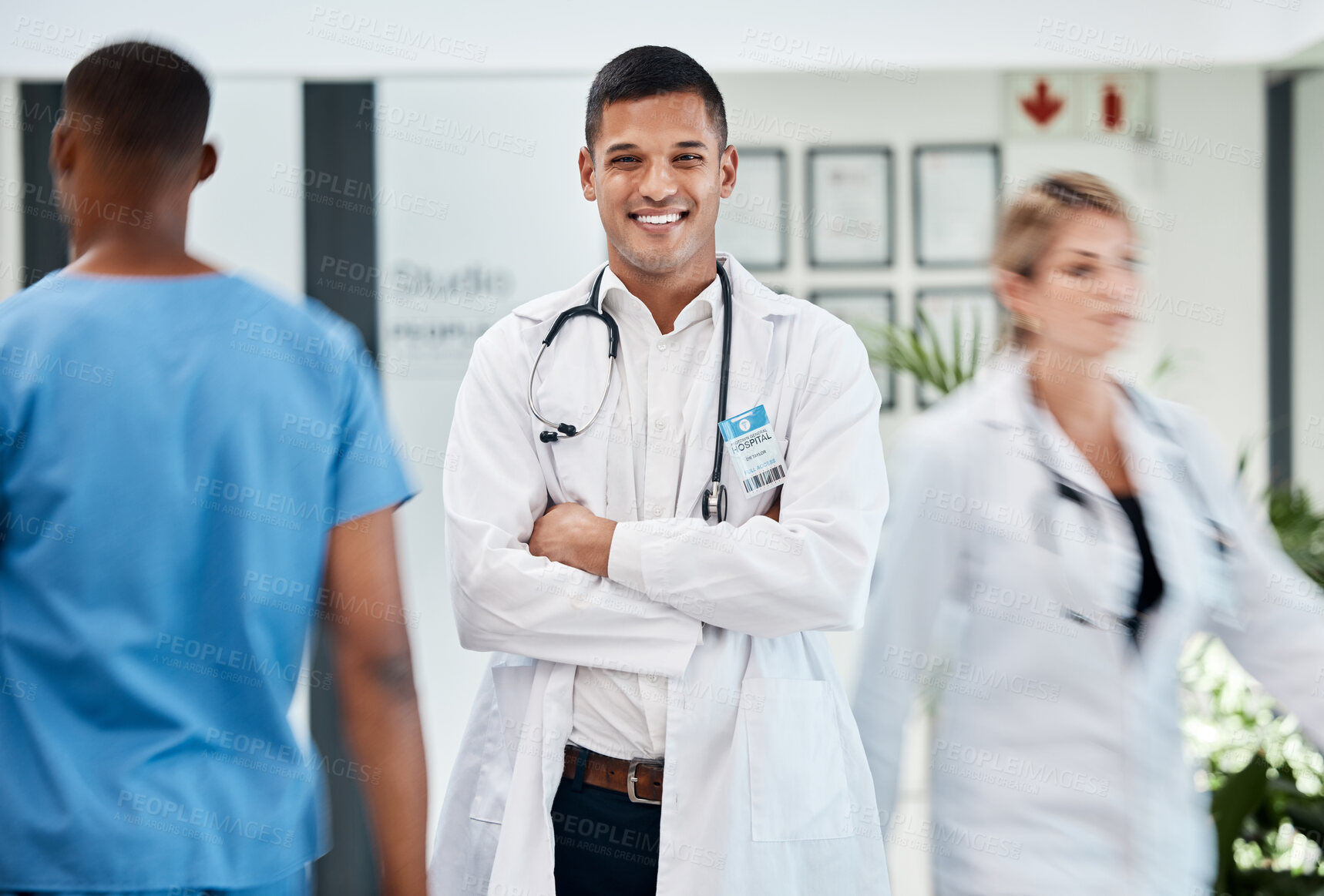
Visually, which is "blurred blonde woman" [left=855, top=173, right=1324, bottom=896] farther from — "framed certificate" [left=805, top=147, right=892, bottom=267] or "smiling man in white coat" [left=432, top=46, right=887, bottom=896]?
"framed certificate" [left=805, top=147, right=892, bottom=267]

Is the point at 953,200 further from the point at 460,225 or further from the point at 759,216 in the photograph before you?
the point at 460,225

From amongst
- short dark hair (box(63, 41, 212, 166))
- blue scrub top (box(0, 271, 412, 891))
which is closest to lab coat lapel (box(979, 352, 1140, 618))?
blue scrub top (box(0, 271, 412, 891))

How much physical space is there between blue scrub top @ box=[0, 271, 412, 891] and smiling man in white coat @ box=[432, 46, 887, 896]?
1.72 feet

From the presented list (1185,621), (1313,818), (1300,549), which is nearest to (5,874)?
(1185,621)

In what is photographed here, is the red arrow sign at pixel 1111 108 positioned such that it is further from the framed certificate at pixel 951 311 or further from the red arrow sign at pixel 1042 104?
the framed certificate at pixel 951 311

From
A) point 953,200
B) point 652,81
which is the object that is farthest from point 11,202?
point 953,200

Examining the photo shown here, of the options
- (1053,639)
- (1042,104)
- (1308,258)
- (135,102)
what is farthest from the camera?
(1308,258)

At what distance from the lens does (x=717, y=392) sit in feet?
5.54

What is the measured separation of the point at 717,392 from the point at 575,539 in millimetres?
331

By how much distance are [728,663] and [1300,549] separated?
188 centimetres

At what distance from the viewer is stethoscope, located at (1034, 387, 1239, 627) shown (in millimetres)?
1501

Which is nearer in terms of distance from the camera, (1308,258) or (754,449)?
(754,449)

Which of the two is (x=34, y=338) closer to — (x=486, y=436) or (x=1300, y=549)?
(x=486, y=436)

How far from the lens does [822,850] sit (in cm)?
154
